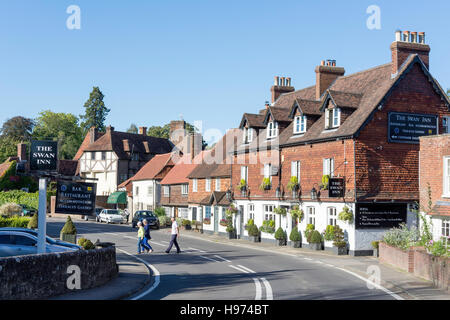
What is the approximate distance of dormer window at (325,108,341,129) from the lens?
3189 cm

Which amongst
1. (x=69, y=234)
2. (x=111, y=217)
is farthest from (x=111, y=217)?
(x=69, y=234)

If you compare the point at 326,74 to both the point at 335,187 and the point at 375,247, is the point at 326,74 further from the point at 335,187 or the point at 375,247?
the point at 375,247

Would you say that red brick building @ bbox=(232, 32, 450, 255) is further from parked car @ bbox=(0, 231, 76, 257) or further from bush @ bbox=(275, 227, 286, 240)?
parked car @ bbox=(0, 231, 76, 257)

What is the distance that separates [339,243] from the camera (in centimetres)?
2934

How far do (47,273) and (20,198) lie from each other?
61136 millimetres

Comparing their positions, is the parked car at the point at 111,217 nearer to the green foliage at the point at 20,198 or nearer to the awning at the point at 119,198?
the awning at the point at 119,198

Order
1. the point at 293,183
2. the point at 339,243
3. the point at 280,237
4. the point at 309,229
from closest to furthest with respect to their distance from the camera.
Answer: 1. the point at 339,243
2. the point at 309,229
3. the point at 293,183
4. the point at 280,237

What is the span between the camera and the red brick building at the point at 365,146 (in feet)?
96.9

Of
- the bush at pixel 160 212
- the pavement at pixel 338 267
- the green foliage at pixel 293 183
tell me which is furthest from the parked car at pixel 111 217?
the green foliage at pixel 293 183

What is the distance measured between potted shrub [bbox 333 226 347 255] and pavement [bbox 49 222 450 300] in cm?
61

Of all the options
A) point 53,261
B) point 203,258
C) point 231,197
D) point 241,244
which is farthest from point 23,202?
point 53,261

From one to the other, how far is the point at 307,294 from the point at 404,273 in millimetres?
6703

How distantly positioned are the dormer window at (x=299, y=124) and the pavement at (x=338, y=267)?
8411 millimetres

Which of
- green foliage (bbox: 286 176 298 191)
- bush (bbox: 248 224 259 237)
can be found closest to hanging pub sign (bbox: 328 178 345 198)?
green foliage (bbox: 286 176 298 191)
